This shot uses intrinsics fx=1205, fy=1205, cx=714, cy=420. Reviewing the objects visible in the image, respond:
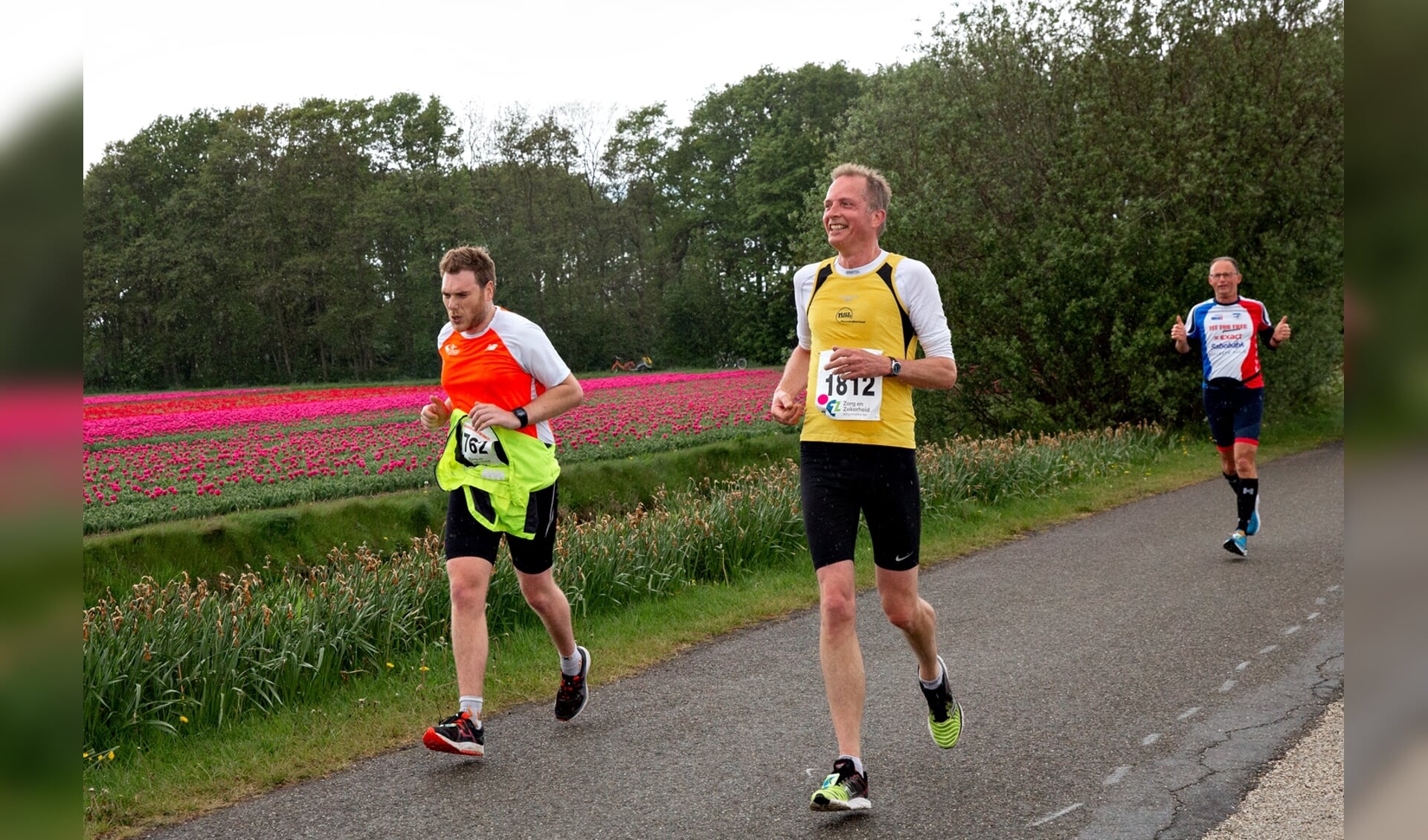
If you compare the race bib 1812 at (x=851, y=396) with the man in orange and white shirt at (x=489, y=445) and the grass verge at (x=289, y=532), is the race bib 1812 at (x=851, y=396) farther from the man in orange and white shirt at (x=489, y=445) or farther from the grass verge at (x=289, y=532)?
the grass verge at (x=289, y=532)

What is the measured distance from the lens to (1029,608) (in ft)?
27.4

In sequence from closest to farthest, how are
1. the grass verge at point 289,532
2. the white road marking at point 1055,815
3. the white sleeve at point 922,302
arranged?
1. the white road marking at point 1055,815
2. the white sleeve at point 922,302
3. the grass verge at point 289,532

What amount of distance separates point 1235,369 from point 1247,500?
44.5 inches

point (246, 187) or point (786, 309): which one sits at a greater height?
point (246, 187)

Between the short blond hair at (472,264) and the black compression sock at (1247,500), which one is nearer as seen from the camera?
the short blond hair at (472,264)

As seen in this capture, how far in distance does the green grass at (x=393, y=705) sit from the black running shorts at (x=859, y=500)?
2.42m

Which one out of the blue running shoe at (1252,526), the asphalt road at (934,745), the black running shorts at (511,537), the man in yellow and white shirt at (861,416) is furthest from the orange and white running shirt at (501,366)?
the blue running shoe at (1252,526)

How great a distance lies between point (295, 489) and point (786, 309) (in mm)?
48802

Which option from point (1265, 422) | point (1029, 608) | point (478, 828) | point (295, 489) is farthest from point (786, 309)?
point (478, 828)

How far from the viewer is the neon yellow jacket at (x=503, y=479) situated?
558cm

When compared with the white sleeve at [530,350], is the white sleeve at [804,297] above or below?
above

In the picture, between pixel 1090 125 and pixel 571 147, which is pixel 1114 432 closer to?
pixel 1090 125
